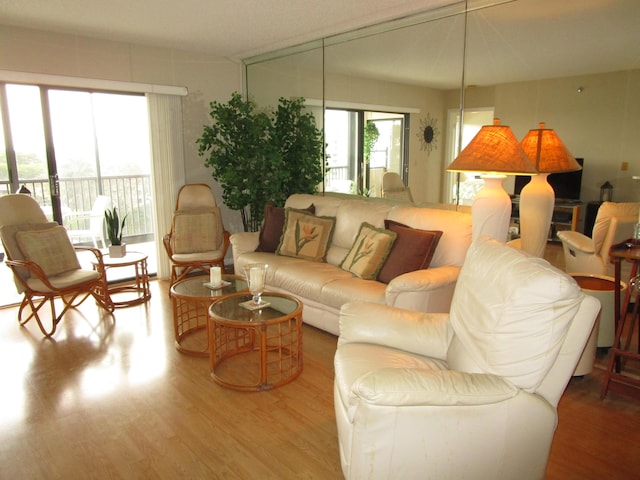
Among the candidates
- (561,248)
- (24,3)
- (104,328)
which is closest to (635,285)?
(561,248)

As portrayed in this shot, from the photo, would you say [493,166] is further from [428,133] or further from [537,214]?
[428,133]

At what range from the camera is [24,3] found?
3373 millimetres

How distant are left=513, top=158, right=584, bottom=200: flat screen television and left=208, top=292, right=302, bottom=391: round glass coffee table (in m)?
1.83

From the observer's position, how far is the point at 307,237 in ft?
13.1

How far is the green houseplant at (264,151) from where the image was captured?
4.85 m

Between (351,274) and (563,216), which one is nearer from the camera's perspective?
(563,216)

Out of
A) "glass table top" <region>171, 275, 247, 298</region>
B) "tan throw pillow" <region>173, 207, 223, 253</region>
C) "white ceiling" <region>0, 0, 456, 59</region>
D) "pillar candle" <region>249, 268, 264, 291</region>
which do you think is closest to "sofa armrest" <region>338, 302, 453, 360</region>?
"pillar candle" <region>249, 268, 264, 291</region>

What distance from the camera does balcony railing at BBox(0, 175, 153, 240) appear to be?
5.19 metres

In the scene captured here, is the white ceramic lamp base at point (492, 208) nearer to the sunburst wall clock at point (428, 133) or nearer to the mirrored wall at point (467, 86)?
the mirrored wall at point (467, 86)

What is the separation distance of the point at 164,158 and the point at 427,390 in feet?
14.2

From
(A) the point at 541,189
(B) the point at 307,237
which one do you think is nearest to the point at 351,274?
(B) the point at 307,237

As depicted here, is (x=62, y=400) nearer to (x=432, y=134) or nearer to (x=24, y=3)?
(x=24, y=3)

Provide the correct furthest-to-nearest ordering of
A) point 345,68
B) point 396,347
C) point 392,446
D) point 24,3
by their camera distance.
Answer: point 345,68
point 24,3
point 396,347
point 392,446

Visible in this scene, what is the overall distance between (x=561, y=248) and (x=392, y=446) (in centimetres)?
Result: 236
